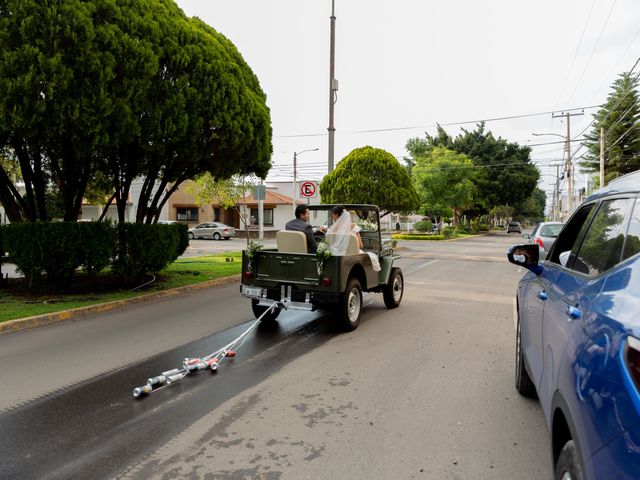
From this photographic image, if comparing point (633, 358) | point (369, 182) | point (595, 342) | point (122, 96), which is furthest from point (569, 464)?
point (369, 182)

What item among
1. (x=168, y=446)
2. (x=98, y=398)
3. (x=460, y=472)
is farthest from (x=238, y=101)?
(x=460, y=472)

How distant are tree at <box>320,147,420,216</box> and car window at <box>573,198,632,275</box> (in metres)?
22.3

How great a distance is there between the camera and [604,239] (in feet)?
8.32

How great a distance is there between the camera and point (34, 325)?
24.5 feet

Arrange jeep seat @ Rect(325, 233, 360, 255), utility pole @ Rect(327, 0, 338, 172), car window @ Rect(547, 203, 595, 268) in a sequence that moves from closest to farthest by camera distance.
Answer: car window @ Rect(547, 203, 595, 268) < jeep seat @ Rect(325, 233, 360, 255) < utility pole @ Rect(327, 0, 338, 172)

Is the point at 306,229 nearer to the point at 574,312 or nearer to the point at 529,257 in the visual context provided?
the point at 529,257

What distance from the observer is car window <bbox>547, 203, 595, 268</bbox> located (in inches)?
126

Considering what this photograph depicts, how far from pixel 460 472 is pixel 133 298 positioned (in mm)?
7724

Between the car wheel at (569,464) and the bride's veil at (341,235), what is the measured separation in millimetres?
5092

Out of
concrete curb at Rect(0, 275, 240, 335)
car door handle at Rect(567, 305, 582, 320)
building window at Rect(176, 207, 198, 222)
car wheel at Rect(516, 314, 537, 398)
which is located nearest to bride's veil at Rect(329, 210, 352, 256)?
car wheel at Rect(516, 314, 537, 398)

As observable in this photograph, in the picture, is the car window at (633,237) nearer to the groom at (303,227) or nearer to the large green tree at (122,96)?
the groom at (303,227)

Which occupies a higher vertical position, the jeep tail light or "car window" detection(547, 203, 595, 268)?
"car window" detection(547, 203, 595, 268)

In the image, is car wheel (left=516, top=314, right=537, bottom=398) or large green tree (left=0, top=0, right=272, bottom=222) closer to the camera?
car wheel (left=516, top=314, right=537, bottom=398)

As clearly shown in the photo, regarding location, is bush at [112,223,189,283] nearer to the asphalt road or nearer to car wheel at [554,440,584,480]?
the asphalt road
